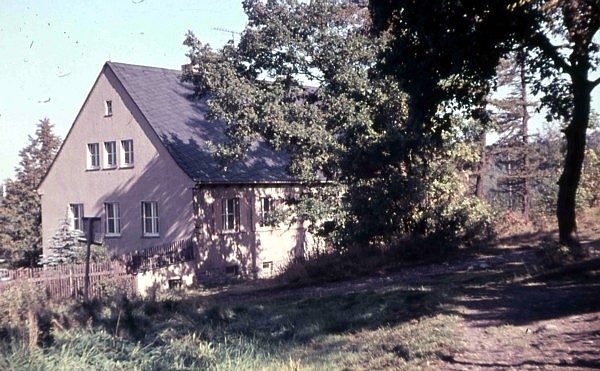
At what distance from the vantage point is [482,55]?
12.7m

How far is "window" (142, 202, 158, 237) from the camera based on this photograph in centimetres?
3186

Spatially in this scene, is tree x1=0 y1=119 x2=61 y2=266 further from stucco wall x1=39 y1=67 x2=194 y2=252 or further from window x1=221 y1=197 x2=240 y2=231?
window x1=221 y1=197 x2=240 y2=231

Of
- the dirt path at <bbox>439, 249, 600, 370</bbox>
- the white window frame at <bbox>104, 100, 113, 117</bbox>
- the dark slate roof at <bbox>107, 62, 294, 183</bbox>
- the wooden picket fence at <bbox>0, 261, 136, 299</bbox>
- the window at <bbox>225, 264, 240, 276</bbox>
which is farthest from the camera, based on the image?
the white window frame at <bbox>104, 100, 113, 117</bbox>

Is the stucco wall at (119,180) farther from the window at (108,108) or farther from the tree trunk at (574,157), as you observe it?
the tree trunk at (574,157)

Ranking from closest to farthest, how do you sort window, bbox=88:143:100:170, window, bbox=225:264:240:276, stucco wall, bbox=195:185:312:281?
stucco wall, bbox=195:185:312:281 → window, bbox=225:264:240:276 → window, bbox=88:143:100:170

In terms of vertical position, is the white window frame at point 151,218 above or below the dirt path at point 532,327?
above

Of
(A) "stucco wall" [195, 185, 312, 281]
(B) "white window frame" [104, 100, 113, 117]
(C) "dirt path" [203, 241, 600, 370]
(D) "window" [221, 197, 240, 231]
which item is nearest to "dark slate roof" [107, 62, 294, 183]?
(A) "stucco wall" [195, 185, 312, 281]

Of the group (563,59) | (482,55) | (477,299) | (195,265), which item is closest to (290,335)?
(477,299)

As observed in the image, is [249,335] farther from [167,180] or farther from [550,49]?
[167,180]

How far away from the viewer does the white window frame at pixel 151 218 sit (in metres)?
31.8

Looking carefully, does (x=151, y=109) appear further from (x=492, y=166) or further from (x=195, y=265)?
(x=492, y=166)

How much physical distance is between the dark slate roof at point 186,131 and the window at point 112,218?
4819mm

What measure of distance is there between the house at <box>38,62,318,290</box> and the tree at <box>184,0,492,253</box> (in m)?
6.43

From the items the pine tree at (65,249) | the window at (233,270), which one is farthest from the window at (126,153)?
the window at (233,270)
